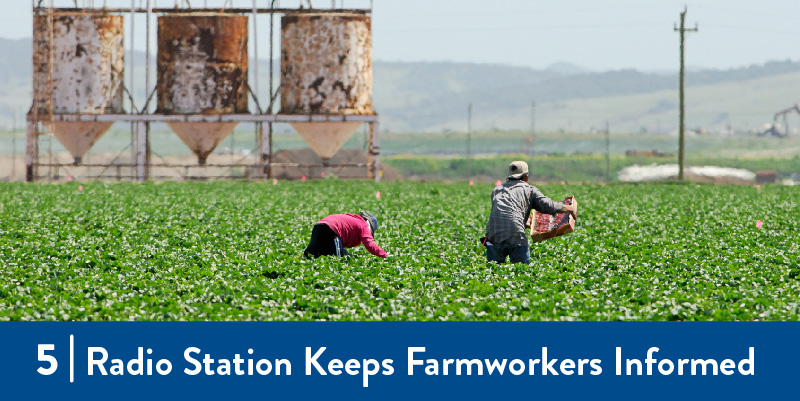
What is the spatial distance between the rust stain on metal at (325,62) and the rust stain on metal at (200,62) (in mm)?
2316

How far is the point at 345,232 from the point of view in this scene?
1830cm

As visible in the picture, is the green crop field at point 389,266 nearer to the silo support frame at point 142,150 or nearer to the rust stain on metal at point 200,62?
the rust stain on metal at point 200,62

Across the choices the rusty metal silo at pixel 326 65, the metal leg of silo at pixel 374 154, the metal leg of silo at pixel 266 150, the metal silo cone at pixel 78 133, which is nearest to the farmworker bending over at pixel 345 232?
the rusty metal silo at pixel 326 65

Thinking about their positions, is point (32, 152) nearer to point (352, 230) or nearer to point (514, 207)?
point (352, 230)

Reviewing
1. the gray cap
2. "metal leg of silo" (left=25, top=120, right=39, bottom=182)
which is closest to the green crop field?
the gray cap

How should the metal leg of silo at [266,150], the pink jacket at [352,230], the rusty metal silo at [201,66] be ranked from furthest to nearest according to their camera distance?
1. the metal leg of silo at [266,150]
2. the rusty metal silo at [201,66]
3. the pink jacket at [352,230]

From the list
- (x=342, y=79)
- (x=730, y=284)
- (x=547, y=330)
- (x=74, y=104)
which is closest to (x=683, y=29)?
(x=342, y=79)

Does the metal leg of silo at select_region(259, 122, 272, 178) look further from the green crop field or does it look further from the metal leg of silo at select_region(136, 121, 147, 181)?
the green crop field

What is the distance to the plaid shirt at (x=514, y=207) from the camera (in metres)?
16.5

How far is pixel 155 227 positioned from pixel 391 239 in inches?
235

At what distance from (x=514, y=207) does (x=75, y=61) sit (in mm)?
42080

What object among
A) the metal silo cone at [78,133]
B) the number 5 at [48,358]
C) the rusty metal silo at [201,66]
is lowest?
the number 5 at [48,358]

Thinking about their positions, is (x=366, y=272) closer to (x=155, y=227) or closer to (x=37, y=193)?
(x=155, y=227)

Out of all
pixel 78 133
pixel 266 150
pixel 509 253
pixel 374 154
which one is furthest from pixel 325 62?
pixel 509 253
